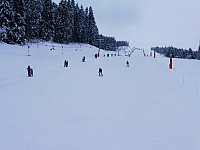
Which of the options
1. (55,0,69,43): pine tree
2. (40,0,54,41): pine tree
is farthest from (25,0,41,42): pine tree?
(55,0,69,43): pine tree

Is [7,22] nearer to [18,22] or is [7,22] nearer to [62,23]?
[18,22]

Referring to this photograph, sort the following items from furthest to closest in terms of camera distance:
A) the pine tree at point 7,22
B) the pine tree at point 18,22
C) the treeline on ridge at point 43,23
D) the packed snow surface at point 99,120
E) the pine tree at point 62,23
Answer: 1. the pine tree at point 62,23
2. the pine tree at point 18,22
3. the treeline on ridge at point 43,23
4. the pine tree at point 7,22
5. the packed snow surface at point 99,120

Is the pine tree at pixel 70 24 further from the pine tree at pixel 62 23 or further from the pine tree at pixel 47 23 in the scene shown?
the pine tree at pixel 47 23

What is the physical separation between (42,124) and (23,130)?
28.0 inches

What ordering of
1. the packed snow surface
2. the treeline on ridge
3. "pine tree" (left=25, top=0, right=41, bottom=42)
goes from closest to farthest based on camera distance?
the packed snow surface → the treeline on ridge → "pine tree" (left=25, top=0, right=41, bottom=42)

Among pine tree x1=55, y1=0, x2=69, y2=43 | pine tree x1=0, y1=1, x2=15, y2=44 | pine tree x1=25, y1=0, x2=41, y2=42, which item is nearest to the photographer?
pine tree x1=0, y1=1, x2=15, y2=44

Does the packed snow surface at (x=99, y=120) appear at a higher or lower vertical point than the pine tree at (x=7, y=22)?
lower

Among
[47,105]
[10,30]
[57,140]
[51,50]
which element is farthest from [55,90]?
[51,50]

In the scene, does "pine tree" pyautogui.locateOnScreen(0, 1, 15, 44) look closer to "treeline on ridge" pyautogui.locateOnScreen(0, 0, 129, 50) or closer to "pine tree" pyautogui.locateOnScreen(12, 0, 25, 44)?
"treeline on ridge" pyautogui.locateOnScreen(0, 0, 129, 50)

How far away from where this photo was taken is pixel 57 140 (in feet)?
20.5

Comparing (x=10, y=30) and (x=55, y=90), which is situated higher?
(x=10, y=30)

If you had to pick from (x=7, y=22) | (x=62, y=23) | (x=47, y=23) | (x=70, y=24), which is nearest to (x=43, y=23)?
(x=47, y=23)

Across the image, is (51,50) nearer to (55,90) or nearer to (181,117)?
(55,90)

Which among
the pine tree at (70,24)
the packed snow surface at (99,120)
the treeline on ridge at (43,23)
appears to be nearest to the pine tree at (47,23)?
the treeline on ridge at (43,23)
